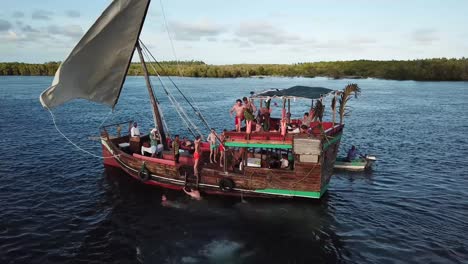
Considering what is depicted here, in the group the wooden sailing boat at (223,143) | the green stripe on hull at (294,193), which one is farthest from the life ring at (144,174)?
the green stripe on hull at (294,193)

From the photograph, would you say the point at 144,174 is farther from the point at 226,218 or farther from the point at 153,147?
the point at 226,218

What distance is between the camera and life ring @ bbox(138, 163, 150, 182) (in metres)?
22.4

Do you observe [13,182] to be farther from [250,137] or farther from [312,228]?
[312,228]

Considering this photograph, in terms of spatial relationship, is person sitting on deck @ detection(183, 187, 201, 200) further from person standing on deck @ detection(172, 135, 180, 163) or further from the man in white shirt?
the man in white shirt

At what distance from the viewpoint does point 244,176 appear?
2003cm

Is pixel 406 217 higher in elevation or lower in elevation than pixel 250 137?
lower

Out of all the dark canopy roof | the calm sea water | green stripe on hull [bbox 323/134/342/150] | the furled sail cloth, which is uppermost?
the furled sail cloth

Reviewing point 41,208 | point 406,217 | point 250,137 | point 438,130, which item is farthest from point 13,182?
point 438,130

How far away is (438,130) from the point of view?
4444 centimetres

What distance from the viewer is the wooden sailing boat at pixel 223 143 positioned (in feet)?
56.2

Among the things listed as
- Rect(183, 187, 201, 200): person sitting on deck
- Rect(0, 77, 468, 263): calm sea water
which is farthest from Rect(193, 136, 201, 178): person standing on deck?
Rect(0, 77, 468, 263): calm sea water

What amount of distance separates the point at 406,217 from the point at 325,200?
15.2 ft

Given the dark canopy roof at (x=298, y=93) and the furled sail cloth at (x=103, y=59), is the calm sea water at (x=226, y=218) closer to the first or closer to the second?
the dark canopy roof at (x=298, y=93)

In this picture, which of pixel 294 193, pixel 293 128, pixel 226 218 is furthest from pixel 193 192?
pixel 293 128
